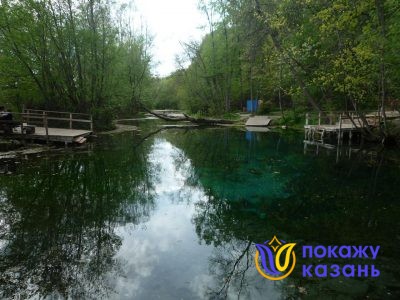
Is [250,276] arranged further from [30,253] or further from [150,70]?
[150,70]

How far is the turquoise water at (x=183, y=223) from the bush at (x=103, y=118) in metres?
10.8

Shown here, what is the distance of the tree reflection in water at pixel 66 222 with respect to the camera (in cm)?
466

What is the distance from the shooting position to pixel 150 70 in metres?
41.2

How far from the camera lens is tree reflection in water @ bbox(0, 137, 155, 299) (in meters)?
4.66

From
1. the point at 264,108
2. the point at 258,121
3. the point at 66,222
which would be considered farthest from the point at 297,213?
the point at 264,108

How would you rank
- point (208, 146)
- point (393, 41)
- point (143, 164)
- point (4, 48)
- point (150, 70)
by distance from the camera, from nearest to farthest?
point (393, 41)
point (143, 164)
point (208, 146)
point (4, 48)
point (150, 70)

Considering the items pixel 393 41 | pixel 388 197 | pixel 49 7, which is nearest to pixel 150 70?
pixel 49 7

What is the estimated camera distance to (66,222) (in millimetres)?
6953

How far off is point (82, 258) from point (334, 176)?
9.44 m

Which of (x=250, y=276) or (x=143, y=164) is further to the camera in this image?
(x=143, y=164)

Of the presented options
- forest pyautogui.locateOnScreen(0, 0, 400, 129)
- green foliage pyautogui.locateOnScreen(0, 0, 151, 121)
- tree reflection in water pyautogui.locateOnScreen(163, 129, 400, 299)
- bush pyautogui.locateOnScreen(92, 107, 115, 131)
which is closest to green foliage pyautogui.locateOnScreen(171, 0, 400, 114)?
A: forest pyautogui.locateOnScreen(0, 0, 400, 129)

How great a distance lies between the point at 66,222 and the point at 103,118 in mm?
19453

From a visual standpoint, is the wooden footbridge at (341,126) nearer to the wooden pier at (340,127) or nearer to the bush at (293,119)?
the wooden pier at (340,127)

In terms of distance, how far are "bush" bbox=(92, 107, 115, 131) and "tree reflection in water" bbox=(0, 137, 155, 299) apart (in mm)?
11548
